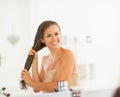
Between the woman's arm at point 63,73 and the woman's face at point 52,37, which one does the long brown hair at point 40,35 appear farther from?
the woman's arm at point 63,73

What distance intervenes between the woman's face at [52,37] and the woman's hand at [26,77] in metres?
0.21

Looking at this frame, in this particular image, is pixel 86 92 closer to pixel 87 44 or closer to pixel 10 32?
pixel 87 44

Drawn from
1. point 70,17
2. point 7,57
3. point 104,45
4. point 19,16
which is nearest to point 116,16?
point 104,45

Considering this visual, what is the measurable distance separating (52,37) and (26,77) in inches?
11.2

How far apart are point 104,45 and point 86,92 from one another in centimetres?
33

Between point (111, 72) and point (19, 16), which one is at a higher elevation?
point (19, 16)

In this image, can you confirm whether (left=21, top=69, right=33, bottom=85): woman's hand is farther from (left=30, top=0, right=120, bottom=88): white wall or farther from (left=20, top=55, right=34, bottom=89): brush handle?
(left=30, top=0, right=120, bottom=88): white wall

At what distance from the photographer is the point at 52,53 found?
5.27 feet

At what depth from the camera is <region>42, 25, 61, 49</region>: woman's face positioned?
159 cm

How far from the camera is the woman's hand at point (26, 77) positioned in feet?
5.08

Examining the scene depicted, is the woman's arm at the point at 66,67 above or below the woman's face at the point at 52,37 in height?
below

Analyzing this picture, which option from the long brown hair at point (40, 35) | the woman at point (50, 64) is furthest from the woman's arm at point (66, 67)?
the long brown hair at point (40, 35)

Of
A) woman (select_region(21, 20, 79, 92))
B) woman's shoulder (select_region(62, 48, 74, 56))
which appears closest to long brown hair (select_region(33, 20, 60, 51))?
woman (select_region(21, 20, 79, 92))

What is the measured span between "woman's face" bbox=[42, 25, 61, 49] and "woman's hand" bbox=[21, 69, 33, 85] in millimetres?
207
